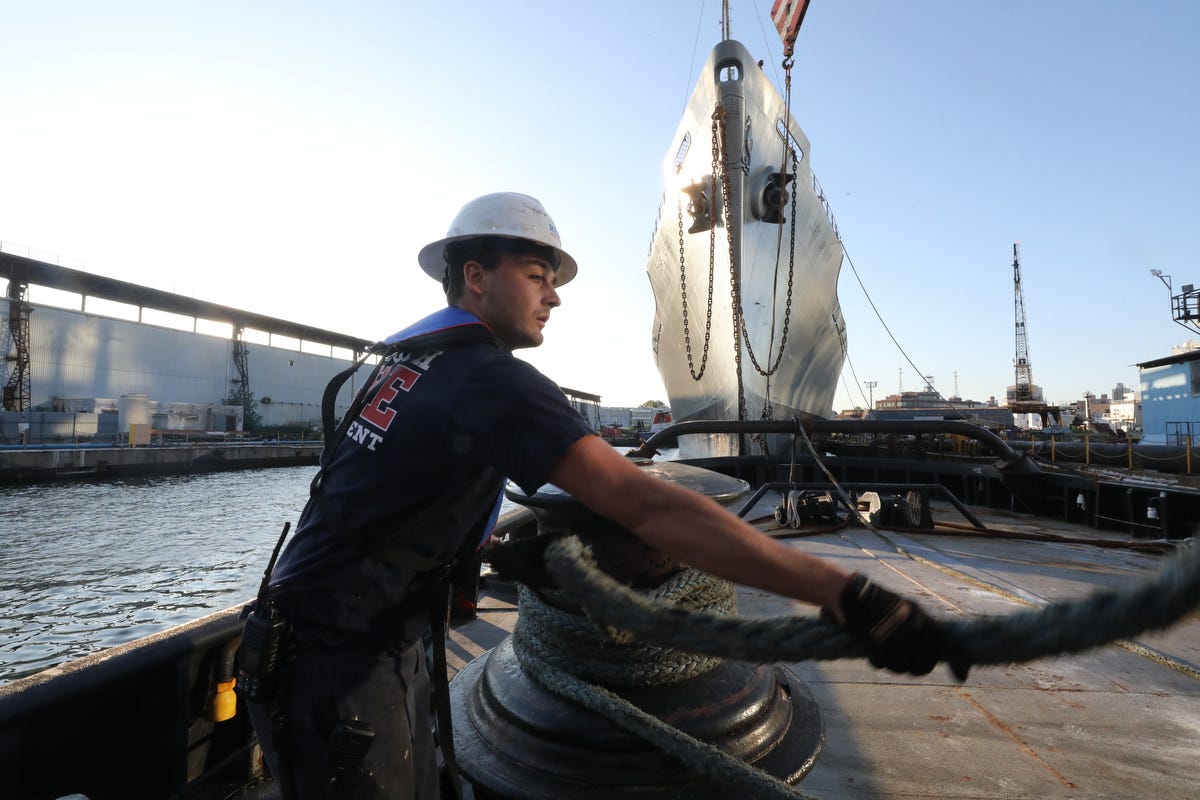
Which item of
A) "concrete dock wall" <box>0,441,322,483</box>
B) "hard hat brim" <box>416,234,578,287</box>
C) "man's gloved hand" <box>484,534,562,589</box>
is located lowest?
"concrete dock wall" <box>0,441,322,483</box>

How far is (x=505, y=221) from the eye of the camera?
1.70 m

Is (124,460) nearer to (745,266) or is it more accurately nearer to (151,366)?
(151,366)

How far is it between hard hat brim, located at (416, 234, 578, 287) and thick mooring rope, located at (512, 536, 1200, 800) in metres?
0.97

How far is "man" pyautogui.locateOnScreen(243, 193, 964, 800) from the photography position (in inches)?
44.9

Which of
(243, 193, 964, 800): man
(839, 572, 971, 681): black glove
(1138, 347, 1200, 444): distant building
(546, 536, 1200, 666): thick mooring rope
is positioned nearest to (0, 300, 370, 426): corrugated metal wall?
(243, 193, 964, 800): man

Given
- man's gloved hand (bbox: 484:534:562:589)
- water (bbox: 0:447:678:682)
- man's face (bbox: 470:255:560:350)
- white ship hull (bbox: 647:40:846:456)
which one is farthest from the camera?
white ship hull (bbox: 647:40:846:456)

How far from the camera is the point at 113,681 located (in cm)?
189

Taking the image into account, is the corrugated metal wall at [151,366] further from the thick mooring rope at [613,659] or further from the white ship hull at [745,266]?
the thick mooring rope at [613,659]

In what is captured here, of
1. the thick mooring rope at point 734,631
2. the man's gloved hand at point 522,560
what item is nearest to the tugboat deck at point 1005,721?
the thick mooring rope at point 734,631

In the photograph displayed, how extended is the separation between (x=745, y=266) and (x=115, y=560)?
1509 centimetres

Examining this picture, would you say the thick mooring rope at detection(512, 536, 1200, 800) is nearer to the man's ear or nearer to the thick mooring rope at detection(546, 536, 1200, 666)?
the thick mooring rope at detection(546, 536, 1200, 666)

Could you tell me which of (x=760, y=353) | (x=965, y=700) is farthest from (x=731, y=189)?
(x=965, y=700)

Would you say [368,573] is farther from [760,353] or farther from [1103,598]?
[760,353]

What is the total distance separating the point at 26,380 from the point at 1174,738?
4575 cm
